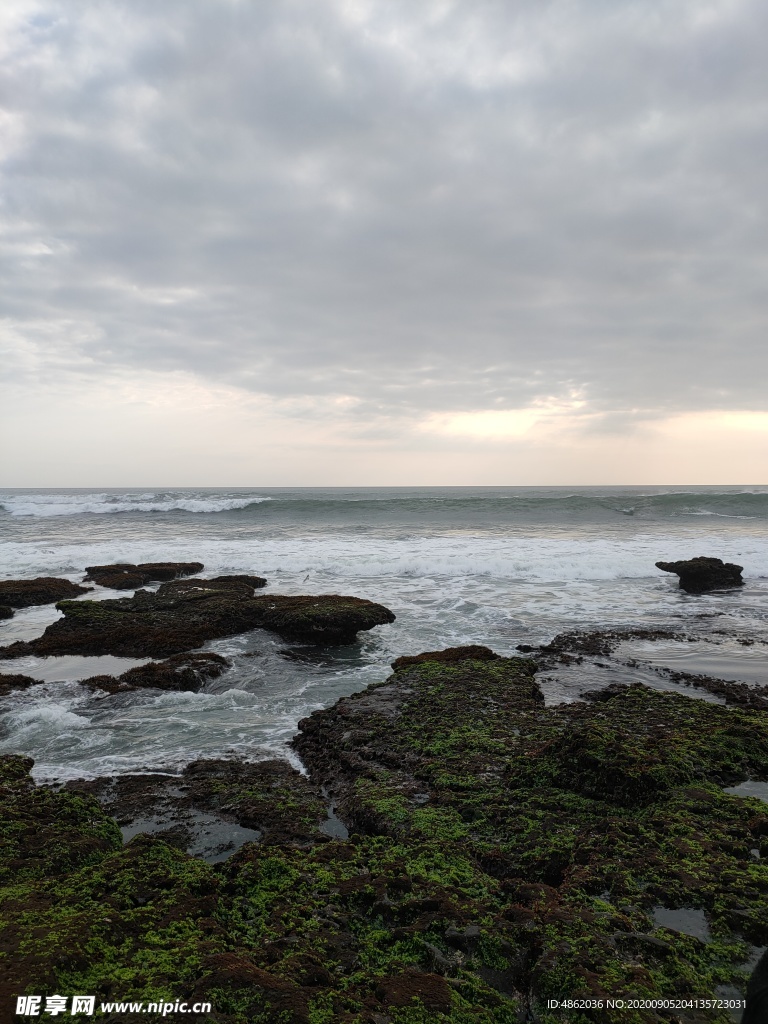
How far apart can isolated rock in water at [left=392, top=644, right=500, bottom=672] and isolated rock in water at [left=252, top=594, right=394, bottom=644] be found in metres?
1.68

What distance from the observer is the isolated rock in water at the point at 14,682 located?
8461 millimetres

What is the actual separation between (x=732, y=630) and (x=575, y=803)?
9366mm

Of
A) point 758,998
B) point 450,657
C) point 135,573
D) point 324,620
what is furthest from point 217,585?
point 758,998

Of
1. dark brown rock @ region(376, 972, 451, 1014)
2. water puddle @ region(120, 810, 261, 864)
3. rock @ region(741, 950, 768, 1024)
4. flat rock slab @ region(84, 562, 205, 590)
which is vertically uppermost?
rock @ region(741, 950, 768, 1024)

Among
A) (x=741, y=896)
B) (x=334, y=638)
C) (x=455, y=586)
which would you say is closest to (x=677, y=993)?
(x=741, y=896)

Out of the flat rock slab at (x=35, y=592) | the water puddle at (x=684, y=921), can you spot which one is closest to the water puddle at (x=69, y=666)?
the flat rock slab at (x=35, y=592)

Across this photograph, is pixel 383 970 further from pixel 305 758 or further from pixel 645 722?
pixel 645 722

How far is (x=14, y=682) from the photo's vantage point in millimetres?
8719

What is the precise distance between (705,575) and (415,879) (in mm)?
16365

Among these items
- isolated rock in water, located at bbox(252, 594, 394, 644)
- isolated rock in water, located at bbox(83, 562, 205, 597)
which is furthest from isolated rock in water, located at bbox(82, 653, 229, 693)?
isolated rock in water, located at bbox(83, 562, 205, 597)

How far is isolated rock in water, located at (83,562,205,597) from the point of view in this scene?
18125 mm

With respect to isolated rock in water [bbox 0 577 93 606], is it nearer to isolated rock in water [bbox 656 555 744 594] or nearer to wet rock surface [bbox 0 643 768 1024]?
wet rock surface [bbox 0 643 768 1024]

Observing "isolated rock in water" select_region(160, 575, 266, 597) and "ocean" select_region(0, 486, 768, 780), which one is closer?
"ocean" select_region(0, 486, 768, 780)

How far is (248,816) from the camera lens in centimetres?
483
